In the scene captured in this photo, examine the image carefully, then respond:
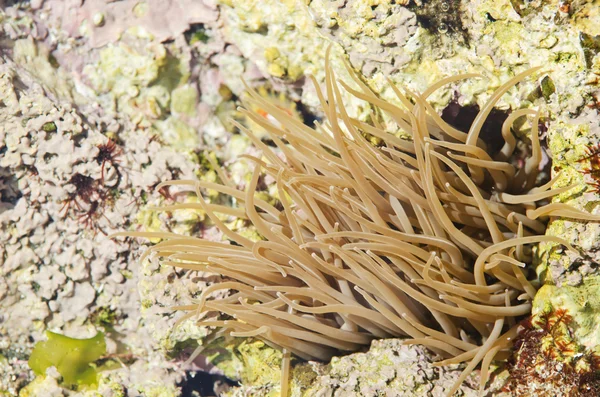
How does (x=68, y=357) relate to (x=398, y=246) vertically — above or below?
below

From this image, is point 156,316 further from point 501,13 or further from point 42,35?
point 501,13

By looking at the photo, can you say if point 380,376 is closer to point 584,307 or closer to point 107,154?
point 584,307

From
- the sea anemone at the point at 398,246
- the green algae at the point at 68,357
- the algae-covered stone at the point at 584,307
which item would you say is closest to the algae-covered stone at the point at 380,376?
the sea anemone at the point at 398,246

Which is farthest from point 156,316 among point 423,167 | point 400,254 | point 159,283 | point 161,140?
point 423,167

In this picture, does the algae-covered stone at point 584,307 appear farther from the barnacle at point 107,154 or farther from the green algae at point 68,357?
the green algae at point 68,357

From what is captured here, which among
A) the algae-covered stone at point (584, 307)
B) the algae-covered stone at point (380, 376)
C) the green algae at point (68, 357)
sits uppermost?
the algae-covered stone at point (584, 307)

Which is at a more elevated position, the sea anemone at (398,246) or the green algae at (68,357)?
the sea anemone at (398,246)

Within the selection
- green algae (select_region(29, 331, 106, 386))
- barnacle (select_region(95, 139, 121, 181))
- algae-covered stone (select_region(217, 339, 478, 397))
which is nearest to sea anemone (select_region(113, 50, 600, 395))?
algae-covered stone (select_region(217, 339, 478, 397))

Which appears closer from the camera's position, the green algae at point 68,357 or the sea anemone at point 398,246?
the sea anemone at point 398,246

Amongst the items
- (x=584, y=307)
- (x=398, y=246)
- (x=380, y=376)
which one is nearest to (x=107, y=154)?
(x=398, y=246)
